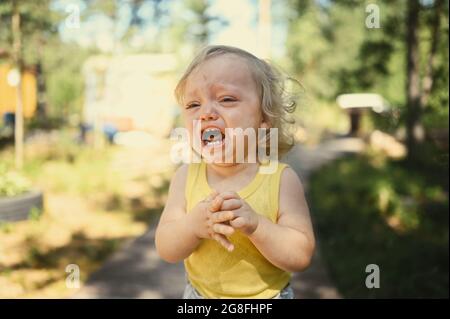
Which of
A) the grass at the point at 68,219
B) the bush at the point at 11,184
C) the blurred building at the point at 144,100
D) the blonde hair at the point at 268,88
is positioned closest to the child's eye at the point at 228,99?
the blonde hair at the point at 268,88

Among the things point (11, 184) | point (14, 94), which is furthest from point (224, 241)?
point (14, 94)

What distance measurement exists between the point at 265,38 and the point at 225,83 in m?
11.1

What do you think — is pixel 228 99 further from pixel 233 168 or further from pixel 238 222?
pixel 238 222

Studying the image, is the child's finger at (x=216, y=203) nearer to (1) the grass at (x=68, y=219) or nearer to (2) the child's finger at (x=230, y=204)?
(2) the child's finger at (x=230, y=204)

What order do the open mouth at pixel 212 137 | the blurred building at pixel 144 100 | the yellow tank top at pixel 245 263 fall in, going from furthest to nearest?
1. the blurred building at pixel 144 100
2. the yellow tank top at pixel 245 263
3. the open mouth at pixel 212 137

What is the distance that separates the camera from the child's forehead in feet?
4.96

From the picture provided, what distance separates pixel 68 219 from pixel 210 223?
530 cm

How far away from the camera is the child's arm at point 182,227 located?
54.2 inches

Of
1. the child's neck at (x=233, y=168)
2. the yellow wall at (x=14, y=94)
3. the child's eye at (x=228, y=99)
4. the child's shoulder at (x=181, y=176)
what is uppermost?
the yellow wall at (x=14, y=94)

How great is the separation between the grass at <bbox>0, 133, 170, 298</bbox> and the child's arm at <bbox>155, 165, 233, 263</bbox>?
7.84 feet

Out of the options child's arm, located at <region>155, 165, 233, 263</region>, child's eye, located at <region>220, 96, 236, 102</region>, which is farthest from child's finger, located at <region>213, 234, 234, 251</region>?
child's eye, located at <region>220, 96, 236, 102</region>

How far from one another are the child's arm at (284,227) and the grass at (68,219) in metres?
2.65

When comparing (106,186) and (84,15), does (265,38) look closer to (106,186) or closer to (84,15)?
(84,15)

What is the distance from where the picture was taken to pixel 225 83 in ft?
4.93
